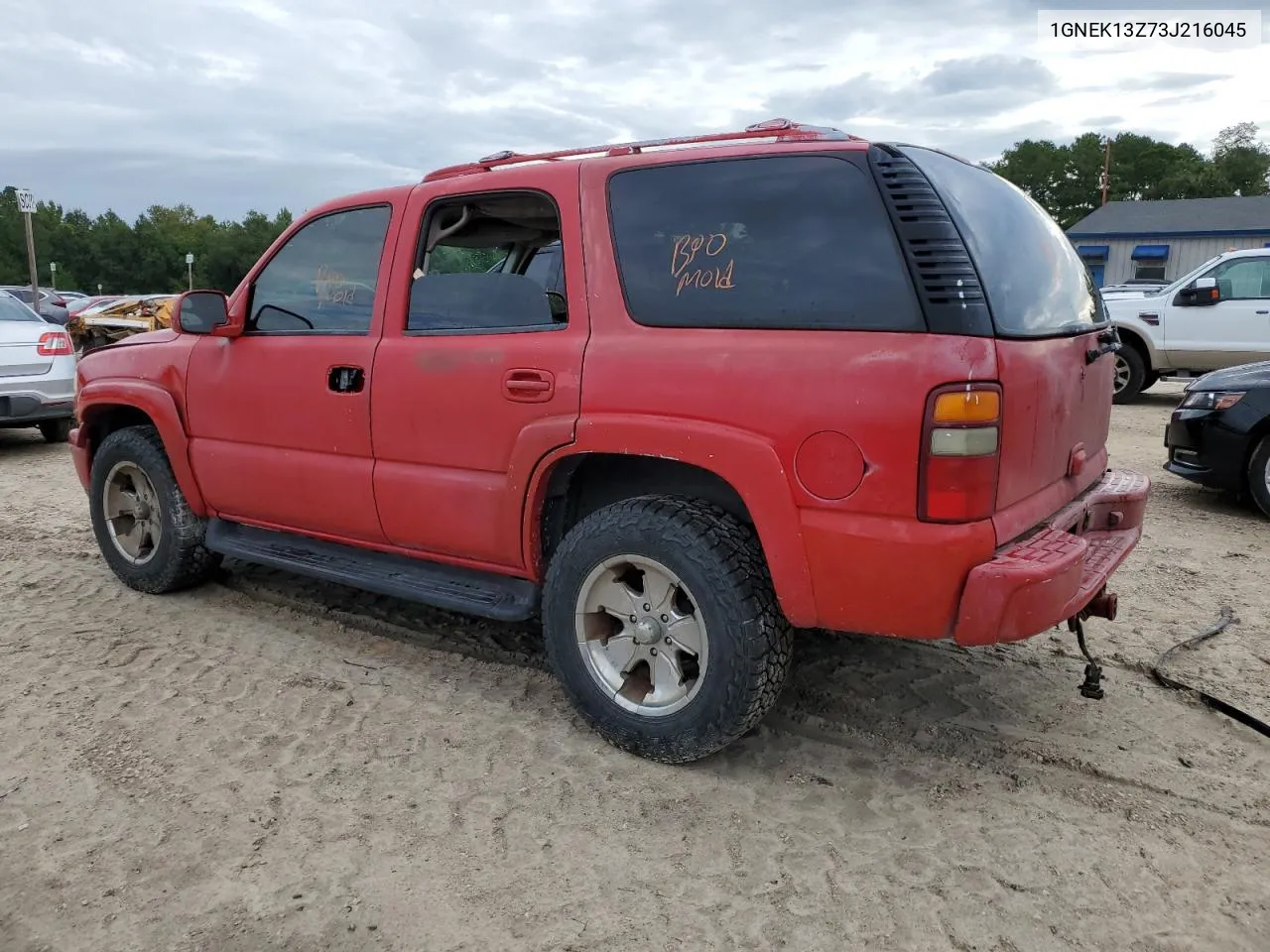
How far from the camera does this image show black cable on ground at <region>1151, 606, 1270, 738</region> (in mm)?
3271

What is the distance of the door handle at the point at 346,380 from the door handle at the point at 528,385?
29.0 inches

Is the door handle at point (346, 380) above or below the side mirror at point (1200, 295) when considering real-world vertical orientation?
below

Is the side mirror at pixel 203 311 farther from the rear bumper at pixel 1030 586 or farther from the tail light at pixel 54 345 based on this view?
the tail light at pixel 54 345

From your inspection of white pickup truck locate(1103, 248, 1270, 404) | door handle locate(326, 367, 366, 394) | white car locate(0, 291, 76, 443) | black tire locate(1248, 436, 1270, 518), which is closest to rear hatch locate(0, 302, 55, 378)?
white car locate(0, 291, 76, 443)

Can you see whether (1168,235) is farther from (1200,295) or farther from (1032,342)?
(1032,342)

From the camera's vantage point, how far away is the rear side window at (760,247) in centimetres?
265

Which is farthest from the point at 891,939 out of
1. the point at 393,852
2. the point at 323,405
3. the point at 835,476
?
the point at 323,405

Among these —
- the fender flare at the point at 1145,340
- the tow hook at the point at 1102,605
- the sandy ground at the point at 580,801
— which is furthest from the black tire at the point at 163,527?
the fender flare at the point at 1145,340

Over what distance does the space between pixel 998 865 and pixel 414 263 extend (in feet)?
9.25

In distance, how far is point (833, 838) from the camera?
2664 mm

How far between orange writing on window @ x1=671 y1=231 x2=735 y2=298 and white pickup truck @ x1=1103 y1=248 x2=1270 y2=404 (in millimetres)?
9485

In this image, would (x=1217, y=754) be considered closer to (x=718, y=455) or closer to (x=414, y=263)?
(x=718, y=455)

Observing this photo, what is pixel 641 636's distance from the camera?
307 cm

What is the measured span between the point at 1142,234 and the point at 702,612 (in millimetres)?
41901
